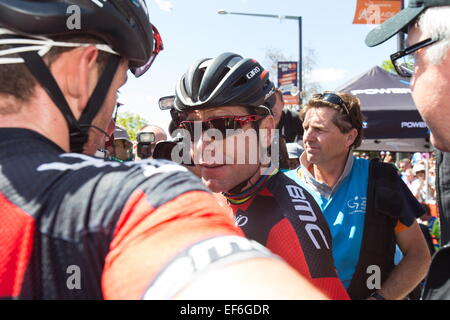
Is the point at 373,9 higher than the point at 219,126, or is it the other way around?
the point at 373,9

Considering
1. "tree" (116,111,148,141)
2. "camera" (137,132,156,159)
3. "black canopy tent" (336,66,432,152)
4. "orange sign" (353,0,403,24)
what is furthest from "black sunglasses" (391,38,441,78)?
"tree" (116,111,148,141)

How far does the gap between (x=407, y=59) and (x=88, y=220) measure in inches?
73.5

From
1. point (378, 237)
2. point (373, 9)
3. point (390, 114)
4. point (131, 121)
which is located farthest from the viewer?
point (131, 121)

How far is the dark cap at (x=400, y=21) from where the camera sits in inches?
67.5

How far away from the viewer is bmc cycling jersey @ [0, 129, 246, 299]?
812mm

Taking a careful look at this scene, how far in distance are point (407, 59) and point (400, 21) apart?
0.91 feet

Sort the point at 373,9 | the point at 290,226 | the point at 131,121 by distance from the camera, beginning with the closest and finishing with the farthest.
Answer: the point at 290,226 < the point at 373,9 < the point at 131,121

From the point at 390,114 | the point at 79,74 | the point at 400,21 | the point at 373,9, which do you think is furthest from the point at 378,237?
the point at 373,9

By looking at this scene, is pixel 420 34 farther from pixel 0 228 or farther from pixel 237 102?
pixel 0 228

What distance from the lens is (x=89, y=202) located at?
2.92 ft

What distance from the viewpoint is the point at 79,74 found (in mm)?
1274

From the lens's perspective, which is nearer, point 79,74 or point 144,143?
point 79,74

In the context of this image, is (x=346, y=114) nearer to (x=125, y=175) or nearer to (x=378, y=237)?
(x=378, y=237)
